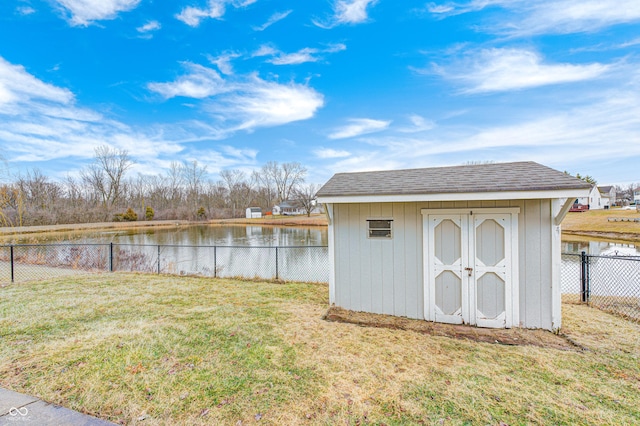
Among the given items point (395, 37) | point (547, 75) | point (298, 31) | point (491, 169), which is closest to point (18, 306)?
point (491, 169)

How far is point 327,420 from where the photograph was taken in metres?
2.17

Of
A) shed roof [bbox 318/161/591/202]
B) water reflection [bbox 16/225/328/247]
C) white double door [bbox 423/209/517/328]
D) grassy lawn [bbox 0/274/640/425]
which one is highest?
shed roof [bbox 318/161/591/202]

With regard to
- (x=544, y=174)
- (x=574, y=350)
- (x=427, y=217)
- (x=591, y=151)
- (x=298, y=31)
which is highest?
(x=298, y=31)

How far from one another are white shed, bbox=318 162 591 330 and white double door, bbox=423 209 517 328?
0.5 inches

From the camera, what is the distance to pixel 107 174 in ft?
139

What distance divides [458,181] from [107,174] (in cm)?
5149

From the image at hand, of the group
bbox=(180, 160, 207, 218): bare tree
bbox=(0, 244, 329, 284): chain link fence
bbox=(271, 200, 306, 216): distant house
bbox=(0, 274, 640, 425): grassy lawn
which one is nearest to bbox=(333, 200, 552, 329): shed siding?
bbox=(0, 274, 640, 425): grassy lawn

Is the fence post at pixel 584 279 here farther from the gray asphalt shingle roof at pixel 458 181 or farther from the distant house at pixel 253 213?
the distant house at pixel 253 213

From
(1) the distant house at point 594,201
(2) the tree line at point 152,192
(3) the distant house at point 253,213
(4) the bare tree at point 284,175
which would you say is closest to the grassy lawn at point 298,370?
(2) the tree line at point 152,192

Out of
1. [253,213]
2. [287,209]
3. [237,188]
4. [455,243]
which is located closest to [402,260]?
[455,243]

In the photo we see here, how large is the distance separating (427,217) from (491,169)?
141cm

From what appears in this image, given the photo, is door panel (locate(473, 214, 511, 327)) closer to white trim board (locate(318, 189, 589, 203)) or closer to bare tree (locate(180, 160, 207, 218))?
white trim board (locate(318, 189, 589, 203))

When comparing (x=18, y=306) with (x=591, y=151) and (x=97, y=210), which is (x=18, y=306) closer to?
(x=591, y=151)

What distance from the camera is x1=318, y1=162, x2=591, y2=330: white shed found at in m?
3.80
